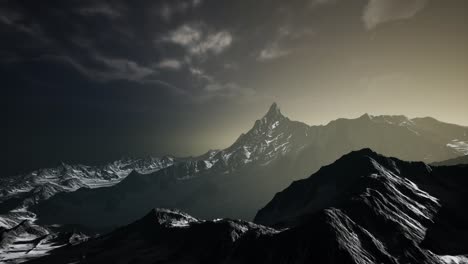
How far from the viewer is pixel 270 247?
176625mm

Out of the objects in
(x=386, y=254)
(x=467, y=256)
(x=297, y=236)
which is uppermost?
(x=297, y=236)

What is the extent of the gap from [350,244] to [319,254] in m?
17.0

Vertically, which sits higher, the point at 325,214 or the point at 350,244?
the point at 325,214

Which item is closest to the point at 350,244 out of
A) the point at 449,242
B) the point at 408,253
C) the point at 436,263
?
the point at 408,253

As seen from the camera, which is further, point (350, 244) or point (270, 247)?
point (270, 247)

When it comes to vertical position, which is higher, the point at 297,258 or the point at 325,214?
the point at 325,214

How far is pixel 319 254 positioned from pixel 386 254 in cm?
3327

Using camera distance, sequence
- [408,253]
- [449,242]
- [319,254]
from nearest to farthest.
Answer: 1. [319,254]
2. [408,253]
3. [449,242]

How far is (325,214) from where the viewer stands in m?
174

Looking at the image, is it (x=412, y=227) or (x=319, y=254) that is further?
(x=412, y=227)

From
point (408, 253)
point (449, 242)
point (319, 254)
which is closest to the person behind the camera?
point (319, 254)

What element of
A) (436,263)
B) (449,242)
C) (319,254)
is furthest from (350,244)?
(449,242)

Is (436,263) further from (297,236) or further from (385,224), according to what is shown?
(297,236)

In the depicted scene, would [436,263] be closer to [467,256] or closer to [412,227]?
[467,256]
